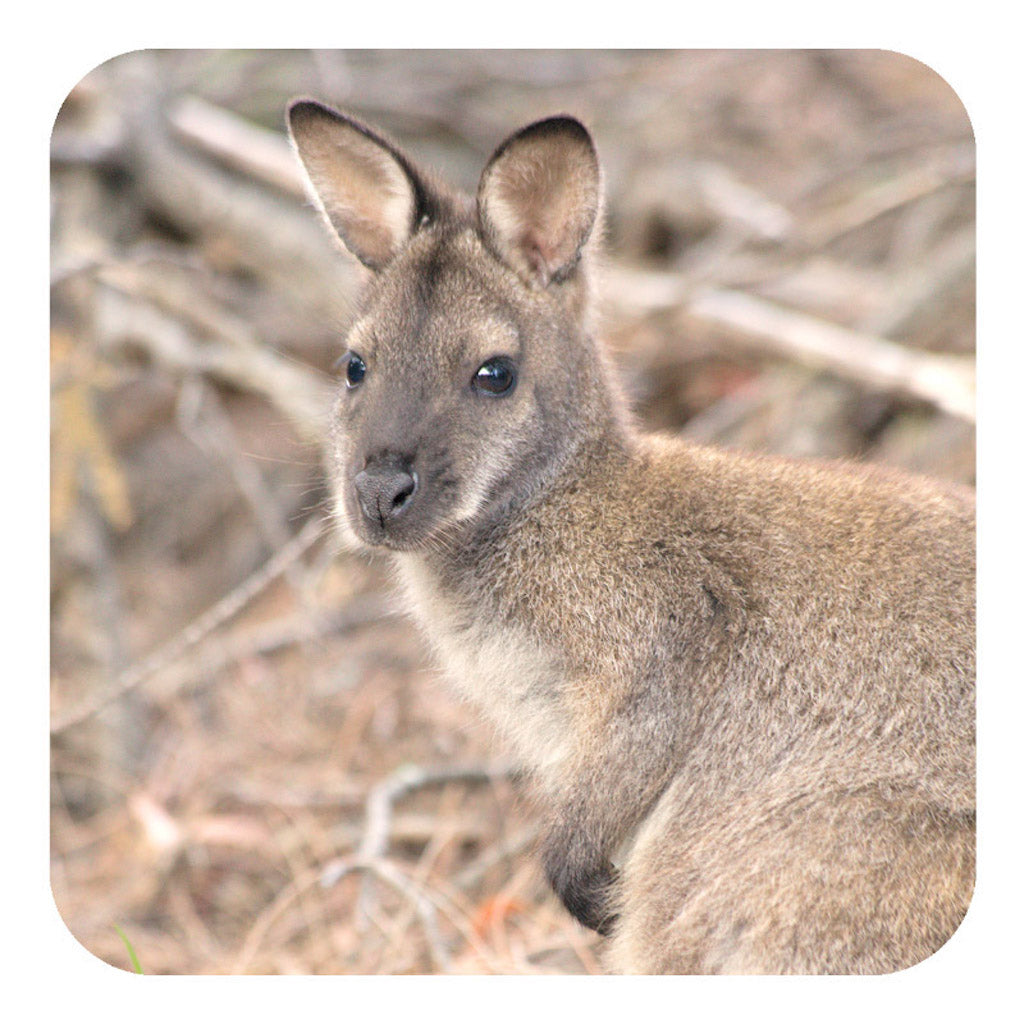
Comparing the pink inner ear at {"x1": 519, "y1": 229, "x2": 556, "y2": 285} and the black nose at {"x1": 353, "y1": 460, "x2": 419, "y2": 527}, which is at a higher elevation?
Answer: the pink inner ear at {"x1": 519, "y1": 229, "x2": 556, "y2": 285}

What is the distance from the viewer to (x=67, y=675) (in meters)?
5.96

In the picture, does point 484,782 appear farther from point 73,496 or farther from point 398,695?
point 73,496

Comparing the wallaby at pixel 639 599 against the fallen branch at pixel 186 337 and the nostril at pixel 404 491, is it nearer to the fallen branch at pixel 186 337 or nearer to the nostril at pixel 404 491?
the nostril at pixel 404 491

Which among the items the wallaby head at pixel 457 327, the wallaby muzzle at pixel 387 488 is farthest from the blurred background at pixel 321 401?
the wallaby muzzle at pixel 387 488

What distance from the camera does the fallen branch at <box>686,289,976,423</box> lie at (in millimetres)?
4766

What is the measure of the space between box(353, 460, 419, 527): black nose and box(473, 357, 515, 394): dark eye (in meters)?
0.30

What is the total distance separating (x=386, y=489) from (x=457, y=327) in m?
0.47

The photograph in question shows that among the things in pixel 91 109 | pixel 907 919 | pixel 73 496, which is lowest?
pixel 73 496

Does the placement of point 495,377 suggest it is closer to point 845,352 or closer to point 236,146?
point 845,352

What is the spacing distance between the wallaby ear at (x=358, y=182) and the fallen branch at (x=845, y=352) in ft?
7.01

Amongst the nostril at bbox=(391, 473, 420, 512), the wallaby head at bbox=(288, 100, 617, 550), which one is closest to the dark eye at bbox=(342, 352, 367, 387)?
the wallaby head at bbox=(288, 100, 617, 550)

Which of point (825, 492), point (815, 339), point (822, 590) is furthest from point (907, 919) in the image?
point (815, 339)

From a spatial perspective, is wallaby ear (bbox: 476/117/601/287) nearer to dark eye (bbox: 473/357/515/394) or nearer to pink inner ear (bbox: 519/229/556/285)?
pink inner ear (bbox: 519/229/556/285)
